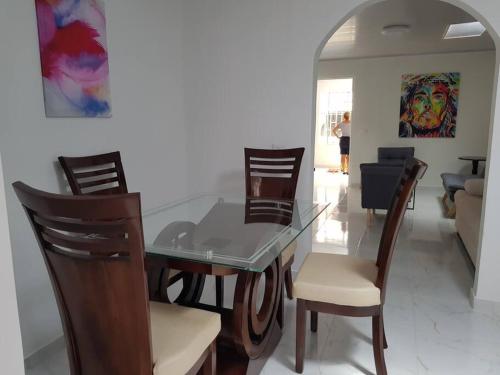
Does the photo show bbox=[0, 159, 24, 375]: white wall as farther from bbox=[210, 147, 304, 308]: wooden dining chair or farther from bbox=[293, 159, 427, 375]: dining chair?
bbox=[210, 147, 304, 308]: wooden dining chair

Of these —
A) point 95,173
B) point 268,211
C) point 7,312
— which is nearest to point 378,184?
point 268,211

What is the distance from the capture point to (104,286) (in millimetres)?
1084

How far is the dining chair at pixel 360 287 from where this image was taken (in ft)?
5.39

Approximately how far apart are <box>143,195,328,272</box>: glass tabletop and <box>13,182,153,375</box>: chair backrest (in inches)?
14.8

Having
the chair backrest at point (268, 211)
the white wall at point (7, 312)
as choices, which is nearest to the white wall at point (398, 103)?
the chair backrest at point (268, 211)

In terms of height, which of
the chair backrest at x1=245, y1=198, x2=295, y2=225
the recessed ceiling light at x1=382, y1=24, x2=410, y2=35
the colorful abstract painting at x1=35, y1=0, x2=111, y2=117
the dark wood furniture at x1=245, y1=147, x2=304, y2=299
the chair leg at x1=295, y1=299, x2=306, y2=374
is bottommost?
the chair leg at x1=295, y1=299, x2=306, y2=374

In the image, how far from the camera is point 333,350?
6.68 feet

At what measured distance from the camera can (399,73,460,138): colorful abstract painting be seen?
22.1 ft

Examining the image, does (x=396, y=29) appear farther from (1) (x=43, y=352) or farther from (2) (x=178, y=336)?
(1) (x=43, y=352)

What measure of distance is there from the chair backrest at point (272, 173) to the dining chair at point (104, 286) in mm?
1583

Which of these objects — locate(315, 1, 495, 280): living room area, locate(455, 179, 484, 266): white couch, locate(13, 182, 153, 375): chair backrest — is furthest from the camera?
locate(315, 1, 495, 280): living room area

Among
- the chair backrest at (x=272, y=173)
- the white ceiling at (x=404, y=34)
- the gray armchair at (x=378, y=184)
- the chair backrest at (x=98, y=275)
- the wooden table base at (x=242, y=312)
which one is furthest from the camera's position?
the gray armchair at (x=378, y=184)

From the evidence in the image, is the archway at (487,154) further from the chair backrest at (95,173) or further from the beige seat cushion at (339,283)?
the chair backrest at (95,173)

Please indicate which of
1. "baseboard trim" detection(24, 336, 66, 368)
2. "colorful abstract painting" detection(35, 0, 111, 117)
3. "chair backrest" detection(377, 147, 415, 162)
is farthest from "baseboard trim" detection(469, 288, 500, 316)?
"chair backrest" detection(377, 147, 415, 162)
